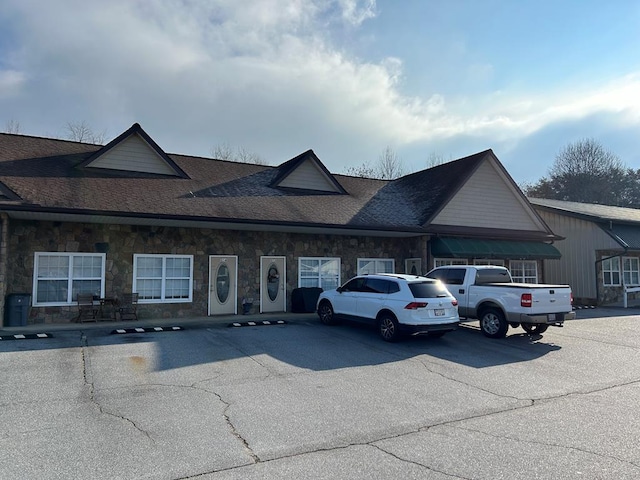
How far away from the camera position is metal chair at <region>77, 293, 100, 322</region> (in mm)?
13750

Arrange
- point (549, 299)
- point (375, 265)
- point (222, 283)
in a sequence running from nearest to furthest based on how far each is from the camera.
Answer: point (549, 299)
point (222, 283)
point (375, 265)

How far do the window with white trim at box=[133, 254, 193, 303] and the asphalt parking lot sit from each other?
3.51m

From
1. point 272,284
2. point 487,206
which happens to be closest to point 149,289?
point 272,284

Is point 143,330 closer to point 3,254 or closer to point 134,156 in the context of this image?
point 3,254

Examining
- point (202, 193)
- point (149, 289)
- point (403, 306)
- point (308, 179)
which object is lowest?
point (403, 306)

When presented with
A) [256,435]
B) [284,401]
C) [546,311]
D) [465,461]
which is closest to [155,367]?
[284,401]

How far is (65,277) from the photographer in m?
Answer: 13.9

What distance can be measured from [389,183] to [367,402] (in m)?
19.3

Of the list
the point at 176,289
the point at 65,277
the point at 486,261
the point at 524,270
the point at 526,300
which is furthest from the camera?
the point at 524,270

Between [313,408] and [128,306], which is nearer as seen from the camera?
[313,408]

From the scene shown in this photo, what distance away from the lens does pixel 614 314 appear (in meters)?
18.5

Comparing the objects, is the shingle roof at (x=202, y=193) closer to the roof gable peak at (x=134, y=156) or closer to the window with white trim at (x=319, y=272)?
the roof gable peak at (x=134, y=156)

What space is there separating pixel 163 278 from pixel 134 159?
4.89 m

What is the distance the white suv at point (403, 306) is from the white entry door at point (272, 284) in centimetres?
465
